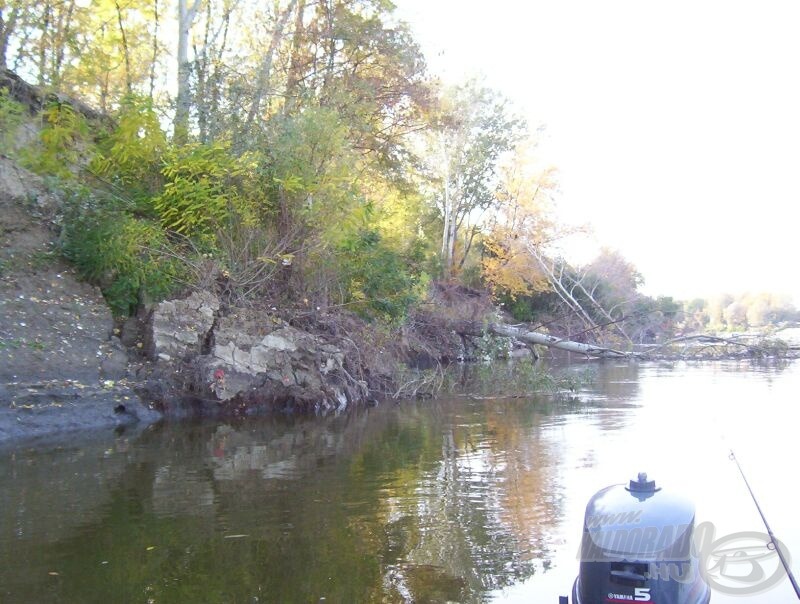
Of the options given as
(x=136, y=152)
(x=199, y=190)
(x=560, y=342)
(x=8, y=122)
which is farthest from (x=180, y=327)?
(x=560, y=342)

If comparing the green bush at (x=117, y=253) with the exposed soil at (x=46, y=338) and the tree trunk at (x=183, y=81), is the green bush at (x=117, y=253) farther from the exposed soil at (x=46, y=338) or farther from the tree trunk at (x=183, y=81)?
the tree trunk at (x=183, y=81)

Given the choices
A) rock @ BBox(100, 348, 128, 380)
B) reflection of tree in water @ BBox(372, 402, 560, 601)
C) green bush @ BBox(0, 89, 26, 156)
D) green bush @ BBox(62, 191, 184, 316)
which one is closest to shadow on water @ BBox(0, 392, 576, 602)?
reflection of tree in water @ BBox(372, 402, 560, 601)

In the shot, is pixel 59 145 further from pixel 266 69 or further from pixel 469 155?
pixel 469 155

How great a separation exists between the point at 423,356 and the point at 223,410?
8807mm

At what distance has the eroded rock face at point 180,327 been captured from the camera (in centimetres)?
1326

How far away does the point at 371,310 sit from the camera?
693 inches

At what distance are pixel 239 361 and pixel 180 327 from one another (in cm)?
122

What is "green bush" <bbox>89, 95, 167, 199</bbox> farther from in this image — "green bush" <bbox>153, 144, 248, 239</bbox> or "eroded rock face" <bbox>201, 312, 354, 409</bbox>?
"eroded rock face" <bbox>201, 312, 354, 409</bbox>

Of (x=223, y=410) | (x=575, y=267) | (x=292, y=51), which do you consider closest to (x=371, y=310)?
(x=223, y=410)

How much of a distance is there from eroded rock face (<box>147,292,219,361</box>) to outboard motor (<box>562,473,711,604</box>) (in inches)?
408

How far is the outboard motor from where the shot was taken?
152 inches

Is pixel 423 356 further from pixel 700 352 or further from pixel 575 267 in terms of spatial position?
pixel 575 267

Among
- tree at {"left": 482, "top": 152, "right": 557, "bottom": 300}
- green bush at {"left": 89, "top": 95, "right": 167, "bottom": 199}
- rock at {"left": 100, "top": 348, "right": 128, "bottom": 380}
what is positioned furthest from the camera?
tree at {"left": 482, "top": 152, "right": 557, "bottom": 300}

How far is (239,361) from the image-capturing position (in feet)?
44.7
